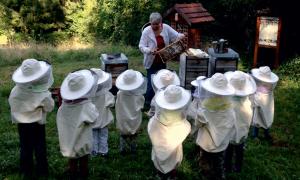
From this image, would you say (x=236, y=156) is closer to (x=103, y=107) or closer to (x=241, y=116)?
(x=241, y=116)

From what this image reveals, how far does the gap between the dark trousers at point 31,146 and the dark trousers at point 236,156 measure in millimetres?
2632

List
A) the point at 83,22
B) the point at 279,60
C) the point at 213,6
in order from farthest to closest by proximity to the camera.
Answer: the point at 83,22 → the point at 213,6 → the point at 279,60

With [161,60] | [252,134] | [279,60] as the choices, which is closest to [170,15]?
[279,60]

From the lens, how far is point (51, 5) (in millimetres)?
28766

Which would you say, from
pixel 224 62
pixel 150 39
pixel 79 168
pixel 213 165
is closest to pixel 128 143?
pixel 79 168

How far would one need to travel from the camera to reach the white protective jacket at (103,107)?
639 cm

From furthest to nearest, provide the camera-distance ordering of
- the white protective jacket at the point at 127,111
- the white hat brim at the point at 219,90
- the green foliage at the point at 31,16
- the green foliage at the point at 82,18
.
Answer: the green foliage at the point at 31,16 → the green foliage at the point at 82,18 → the white protective jacket at the point at 127,111 → the white hat brim at the point at 219,90

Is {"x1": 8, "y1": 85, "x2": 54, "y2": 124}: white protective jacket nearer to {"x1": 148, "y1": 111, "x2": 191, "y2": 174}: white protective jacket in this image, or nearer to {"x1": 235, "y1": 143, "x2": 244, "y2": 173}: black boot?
{"x1": 148, "y1": 111, "x2": 191, "y2": 174}: white protective jacket

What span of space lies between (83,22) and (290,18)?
1520cm

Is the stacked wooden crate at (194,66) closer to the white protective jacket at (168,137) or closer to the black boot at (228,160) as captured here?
the black boot at (228,160)

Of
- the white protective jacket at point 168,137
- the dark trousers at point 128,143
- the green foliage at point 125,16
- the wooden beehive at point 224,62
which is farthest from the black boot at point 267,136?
the green foliage at point 125,16

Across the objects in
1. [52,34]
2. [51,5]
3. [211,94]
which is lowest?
[52,34]

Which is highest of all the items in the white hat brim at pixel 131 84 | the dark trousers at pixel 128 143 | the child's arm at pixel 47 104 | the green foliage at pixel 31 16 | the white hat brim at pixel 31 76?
the white hat brim at pixel 31 76

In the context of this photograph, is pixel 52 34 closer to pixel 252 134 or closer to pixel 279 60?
pixel 279 60
